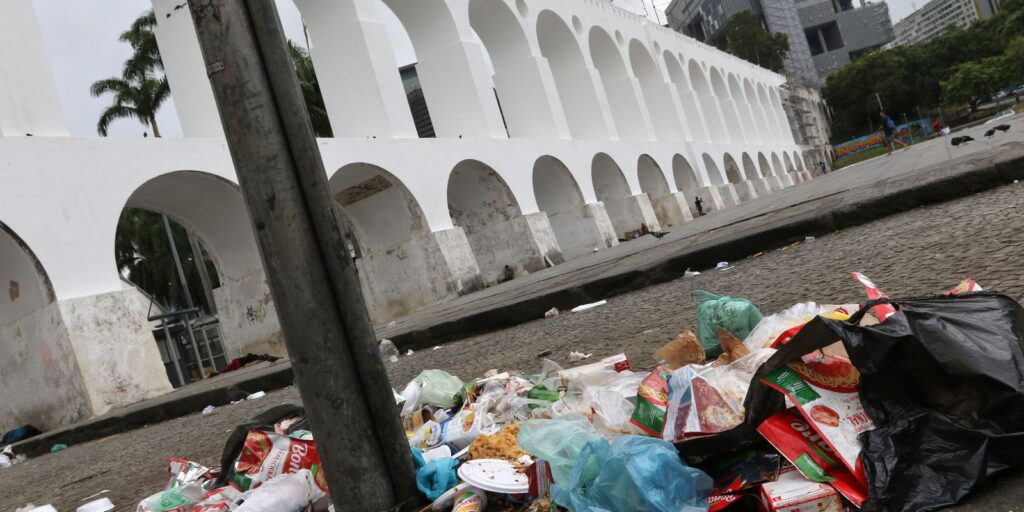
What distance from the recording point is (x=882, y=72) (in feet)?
189

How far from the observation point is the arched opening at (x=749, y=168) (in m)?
33.2

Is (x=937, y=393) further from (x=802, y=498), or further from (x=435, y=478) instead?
(x=435, y=478)

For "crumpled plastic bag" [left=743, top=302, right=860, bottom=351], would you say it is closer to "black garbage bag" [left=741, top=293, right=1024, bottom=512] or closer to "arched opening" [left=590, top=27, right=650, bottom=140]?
"black garbage bag" [left=741, top=293, right=1024, bottom=512]

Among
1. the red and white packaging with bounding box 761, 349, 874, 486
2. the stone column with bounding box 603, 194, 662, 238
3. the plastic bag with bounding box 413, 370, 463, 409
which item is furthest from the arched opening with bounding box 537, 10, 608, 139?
the red and white packaging with bounding box 761, 349, 874, 486

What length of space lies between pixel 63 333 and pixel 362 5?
23.6ft

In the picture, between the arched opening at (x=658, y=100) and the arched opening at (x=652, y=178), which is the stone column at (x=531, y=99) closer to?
the arched opening at (x=652, y=178)

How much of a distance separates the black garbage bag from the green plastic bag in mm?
1061

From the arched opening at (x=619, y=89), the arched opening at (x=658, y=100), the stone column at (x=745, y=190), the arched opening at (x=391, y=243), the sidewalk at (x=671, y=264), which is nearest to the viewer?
the sidewalk at (x=671, y=264)

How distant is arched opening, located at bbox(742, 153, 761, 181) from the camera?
33156 millimetres

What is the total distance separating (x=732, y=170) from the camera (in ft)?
104

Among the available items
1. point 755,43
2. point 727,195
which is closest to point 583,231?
point 727,195

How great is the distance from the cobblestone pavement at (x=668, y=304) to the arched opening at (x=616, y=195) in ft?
46.5

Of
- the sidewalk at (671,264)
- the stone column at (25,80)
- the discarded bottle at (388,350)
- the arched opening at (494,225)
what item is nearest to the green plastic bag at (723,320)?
the sidewalk at (671,264)

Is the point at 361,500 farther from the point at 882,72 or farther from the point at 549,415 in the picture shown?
the point at 882,72
